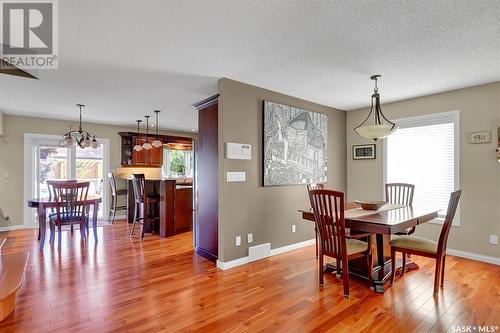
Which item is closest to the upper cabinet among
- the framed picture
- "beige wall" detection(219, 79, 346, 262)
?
"beige wall" detection(219, 79, 346, 262)

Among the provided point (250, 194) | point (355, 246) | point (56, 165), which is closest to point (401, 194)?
point (355, 246)

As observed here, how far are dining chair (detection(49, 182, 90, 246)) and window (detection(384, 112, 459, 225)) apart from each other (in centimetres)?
517

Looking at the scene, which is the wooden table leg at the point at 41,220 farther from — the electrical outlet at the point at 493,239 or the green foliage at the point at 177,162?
the electrical outlet at the point at 493,239

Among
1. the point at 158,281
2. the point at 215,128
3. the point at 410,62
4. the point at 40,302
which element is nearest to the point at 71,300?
the point at 40,302

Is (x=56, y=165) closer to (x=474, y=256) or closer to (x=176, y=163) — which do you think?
(x=176, y=163)

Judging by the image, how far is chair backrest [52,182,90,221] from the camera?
4.13m

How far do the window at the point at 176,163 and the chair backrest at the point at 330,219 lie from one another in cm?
578

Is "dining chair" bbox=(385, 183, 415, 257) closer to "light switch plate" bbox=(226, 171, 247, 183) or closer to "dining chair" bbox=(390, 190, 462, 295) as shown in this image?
"dining chair" bbox=(390, 190, 462, 295)

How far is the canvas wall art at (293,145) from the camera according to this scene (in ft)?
12.6

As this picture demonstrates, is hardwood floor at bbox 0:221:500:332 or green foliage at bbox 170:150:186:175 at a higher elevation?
green foliage at bbox 170:150:186:175

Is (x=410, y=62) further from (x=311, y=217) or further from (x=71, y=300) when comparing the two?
(x=71, y=300)

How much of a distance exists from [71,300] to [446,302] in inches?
137

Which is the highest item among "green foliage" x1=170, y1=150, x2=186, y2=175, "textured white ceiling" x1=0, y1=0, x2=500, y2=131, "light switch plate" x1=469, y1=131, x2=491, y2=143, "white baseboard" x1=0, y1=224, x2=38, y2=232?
"textured white ceiling" x1=0, y1=0, x2=500, y2=131

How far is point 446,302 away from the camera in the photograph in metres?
2.44
